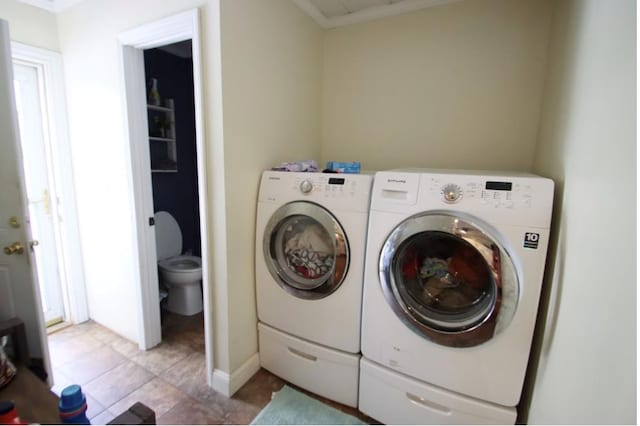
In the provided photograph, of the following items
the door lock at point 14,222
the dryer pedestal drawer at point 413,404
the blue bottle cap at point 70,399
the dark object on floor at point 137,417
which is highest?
the door lock at point 14,222

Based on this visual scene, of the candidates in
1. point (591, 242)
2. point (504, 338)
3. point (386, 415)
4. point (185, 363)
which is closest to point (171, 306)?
point (185, 363)

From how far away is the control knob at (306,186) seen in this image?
1.45 metres

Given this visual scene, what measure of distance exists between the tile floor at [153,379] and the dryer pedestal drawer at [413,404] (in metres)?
0.15

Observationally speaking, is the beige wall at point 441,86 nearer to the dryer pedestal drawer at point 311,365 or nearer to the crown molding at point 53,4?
the dryer pedestal drawer at point 311,365

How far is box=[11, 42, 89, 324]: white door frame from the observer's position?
74.1 inches

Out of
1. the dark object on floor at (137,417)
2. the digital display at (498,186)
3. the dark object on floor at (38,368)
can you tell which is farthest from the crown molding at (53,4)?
the digital display at (498,186)

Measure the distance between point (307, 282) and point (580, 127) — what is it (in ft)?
4.23

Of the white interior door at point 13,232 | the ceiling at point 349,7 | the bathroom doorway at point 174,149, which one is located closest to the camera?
the white interior door at point 13,232

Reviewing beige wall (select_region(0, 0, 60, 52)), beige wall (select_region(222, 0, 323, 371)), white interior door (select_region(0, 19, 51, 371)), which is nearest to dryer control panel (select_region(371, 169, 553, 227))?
beige wall (select_region(222, 0, 323, 371))

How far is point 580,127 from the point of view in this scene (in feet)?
3.03

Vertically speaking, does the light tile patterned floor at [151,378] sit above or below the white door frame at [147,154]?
below

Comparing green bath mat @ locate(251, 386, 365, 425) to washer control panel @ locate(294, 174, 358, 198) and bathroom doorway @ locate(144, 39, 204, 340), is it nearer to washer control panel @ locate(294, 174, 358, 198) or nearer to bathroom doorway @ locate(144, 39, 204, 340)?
bathroom doorway @ locate(144, 39, 204, 340)

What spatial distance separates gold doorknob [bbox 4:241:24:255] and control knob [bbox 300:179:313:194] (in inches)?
49.7

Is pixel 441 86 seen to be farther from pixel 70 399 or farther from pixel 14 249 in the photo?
pixel 14 249
